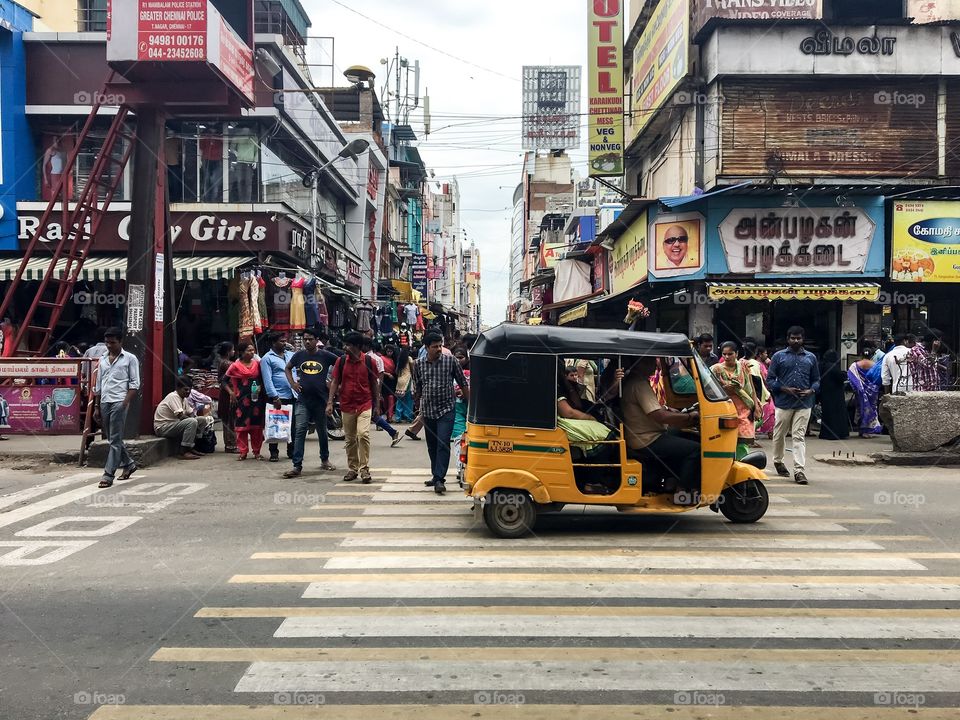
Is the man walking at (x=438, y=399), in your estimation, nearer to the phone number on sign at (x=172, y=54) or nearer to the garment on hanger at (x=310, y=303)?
the phone number on sign at (x=172, y=54)

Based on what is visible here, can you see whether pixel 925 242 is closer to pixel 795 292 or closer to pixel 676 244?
pixel 795 292

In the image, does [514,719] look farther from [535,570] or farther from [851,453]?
[851,453]

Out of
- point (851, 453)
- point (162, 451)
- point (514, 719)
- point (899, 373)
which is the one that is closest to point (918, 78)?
point (899, 373)

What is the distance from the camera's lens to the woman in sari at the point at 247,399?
12781mm

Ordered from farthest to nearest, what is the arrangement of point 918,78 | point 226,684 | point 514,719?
point 918,78
point 226,684
point 514,719

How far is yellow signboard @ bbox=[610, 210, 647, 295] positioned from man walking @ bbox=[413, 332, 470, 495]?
13.2 m

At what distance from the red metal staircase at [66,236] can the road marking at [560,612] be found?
36.7 ft

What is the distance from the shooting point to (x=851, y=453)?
529 inches

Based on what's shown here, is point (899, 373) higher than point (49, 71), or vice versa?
point (49, 71)

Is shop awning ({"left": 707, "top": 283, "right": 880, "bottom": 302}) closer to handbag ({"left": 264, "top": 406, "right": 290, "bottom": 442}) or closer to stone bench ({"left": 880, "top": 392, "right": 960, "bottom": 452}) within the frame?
stone bench ({"left": 880, "top": 392, "right": 960, "bottom": 452})

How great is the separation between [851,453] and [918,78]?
1262 centimetres

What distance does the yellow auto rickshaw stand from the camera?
Result: 7.45 meters

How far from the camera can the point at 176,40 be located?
1355 centimetres

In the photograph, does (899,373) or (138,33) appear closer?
(138,33)
